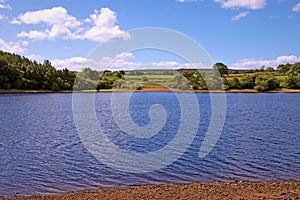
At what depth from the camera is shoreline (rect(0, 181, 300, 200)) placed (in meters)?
10.1

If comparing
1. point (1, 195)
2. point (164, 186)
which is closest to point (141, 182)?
point (164, 186)

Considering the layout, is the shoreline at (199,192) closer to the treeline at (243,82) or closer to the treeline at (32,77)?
the treeline at (243,82)

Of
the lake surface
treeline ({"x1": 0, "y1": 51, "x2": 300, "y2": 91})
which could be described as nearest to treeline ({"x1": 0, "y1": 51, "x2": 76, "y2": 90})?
treeline ({"x1": 0, "y1": 51, "x2": 300, "y2": 91})

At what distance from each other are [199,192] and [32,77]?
11364 cm

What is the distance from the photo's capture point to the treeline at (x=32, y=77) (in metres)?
107

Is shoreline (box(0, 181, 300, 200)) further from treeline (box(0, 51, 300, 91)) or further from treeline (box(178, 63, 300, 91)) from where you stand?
treeline (box(178, 63, 300, 91))

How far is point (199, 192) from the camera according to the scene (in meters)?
10.6

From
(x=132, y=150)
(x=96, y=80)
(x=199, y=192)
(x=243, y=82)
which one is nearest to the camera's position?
(x=199, y=192)

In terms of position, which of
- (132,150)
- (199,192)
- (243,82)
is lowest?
(132,150)

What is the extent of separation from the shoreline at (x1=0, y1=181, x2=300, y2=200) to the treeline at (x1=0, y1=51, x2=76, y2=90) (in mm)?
102526

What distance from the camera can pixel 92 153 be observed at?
61.5 ft

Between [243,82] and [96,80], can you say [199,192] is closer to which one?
[243,82]

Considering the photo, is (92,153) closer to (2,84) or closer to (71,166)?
(71,166)

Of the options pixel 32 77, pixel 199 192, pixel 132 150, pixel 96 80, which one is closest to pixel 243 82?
pixel 96 80
